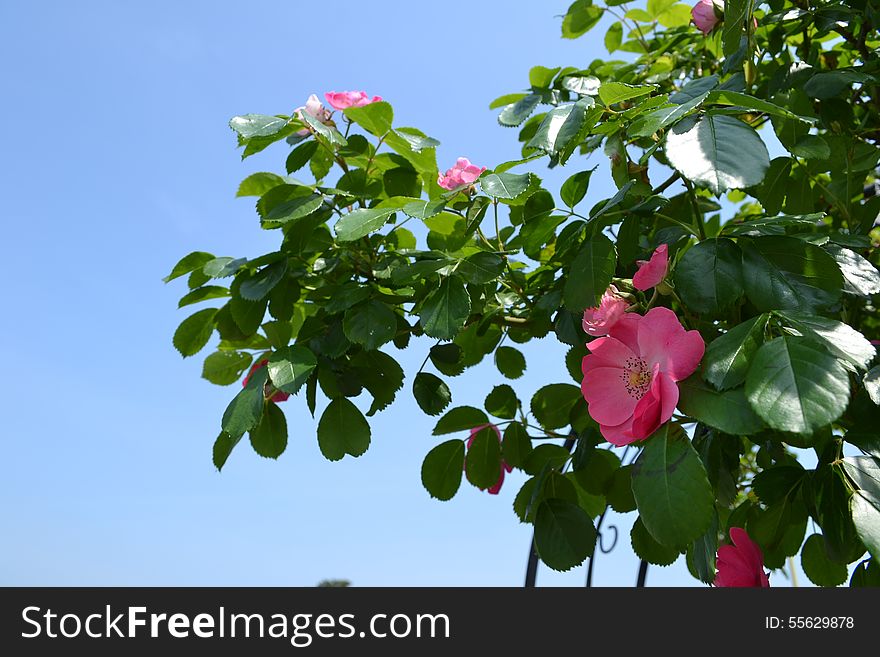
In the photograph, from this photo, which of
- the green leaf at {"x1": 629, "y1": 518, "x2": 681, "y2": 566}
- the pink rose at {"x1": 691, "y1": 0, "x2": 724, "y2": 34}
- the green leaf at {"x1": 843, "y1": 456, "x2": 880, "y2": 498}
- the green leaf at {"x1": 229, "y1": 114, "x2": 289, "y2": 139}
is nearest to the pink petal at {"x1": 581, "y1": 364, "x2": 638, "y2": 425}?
the green leaf at {"x1": 843, "y1": 456, "x2": 880, "y2": 498}

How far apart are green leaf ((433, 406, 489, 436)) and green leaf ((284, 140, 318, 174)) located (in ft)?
1.43

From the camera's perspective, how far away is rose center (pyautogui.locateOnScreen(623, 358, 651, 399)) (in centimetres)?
76

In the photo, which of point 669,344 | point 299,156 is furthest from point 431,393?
point 669,344

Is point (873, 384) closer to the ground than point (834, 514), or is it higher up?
higher up

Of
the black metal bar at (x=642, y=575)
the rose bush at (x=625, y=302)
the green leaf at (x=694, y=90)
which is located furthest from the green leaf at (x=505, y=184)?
the black metal bar at (x=642, y=575)

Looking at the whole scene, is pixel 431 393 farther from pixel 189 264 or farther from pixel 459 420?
pixel 189 264

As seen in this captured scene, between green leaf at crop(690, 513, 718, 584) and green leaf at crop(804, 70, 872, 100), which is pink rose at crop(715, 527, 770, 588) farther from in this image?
green leaf at crop(804, 70, 872, 100)

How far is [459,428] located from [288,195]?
17.0 inches

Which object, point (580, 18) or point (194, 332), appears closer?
point (194, 332)

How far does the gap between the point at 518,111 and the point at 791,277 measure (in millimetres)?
658

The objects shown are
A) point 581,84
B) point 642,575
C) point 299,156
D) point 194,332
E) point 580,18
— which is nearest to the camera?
point 299,156

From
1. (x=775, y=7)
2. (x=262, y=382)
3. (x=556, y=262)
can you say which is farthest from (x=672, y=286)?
(x=775, y=7)

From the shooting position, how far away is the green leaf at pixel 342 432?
1078 millimetres

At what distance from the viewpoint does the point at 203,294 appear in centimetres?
120
